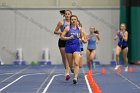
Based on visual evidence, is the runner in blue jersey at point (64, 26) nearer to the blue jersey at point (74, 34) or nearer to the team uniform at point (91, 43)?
the blue jersey at point (74, 34)

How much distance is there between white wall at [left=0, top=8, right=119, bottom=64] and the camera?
26922mm

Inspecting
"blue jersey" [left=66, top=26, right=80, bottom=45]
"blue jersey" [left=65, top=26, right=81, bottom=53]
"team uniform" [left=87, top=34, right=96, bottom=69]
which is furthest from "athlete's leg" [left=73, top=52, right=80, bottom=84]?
"team uniform" [left=87, top=34, right=96, bottom=69]

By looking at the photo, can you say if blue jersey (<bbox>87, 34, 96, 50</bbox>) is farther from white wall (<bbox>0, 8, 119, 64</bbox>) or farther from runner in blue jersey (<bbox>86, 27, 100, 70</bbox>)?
white wall (<bbox>0, 8, 119, 64</bbox>)

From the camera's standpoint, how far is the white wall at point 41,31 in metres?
26.9

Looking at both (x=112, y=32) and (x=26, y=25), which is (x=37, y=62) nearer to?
(x=26, y=25)

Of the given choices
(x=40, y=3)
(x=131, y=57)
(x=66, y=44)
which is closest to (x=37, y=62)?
(x=40, y=3)

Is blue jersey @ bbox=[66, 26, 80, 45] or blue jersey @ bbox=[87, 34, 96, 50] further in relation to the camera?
blue jersey @ bbox=[87, 34, 96, 50]

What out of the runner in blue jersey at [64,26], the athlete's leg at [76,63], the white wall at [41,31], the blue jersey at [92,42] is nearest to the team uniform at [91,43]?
the blue jersey at [92,42]

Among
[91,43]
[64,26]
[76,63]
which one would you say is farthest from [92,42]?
[76,63]

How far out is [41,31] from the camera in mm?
27000

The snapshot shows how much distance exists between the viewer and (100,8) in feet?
88.8

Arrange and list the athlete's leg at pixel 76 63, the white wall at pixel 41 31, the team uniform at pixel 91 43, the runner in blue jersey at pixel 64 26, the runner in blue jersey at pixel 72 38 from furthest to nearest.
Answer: the white wall at pixel 41 31, the team uniform at pixel 91 43, the runner in blue jersey at pixel 64 26, the runner in blue jersey at pixel 72 38, the athlete's leg at pixel 76 63

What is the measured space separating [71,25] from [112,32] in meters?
14.0

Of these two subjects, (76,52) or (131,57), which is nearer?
(76,52)
